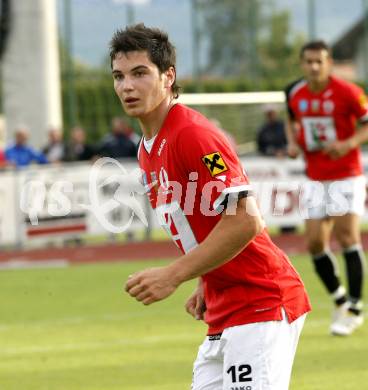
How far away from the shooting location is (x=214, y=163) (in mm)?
4203

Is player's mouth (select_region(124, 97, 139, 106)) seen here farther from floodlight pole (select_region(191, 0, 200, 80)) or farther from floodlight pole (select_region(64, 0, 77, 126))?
floodlight pole (select_region(191, 0, 200, 80))

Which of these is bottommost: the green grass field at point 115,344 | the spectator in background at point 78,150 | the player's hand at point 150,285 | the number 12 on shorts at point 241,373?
the green grass field at point 115,344

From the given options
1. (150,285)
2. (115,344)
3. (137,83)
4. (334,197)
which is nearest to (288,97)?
(334,197)

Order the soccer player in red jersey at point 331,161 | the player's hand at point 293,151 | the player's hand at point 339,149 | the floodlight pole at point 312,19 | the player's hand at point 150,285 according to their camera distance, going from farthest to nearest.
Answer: the floodlight pole at point 312,19
the player's hand at point 293,151
the soccer player in red jersey at point 331,161
the player's hand at point 339,149
the player's hand at point 150,285

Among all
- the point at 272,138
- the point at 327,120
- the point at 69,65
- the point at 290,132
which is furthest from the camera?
the point at 69,65

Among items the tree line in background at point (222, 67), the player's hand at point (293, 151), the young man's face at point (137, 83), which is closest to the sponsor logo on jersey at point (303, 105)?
the player's hand at point (293, 151)

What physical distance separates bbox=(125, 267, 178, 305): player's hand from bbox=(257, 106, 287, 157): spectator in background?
14948 millimetres

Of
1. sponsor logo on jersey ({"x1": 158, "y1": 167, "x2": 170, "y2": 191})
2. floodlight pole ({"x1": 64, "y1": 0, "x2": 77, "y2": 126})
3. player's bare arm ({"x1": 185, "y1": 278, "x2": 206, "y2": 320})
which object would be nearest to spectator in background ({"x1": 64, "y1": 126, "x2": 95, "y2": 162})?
floodlight pole ({"x1": 64, "y1": 0, "x2": 77, "y2": 126})

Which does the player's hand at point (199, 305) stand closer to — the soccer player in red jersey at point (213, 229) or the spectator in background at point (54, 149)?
the soccer player in red jersey at point (213, 229)

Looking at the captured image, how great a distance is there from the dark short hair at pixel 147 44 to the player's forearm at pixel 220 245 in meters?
0.76

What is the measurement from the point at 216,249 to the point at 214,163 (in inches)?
13.0

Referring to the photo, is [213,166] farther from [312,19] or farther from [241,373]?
[312,19]

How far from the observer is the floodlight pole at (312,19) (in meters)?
29.1

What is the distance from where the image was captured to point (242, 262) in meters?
4.45
